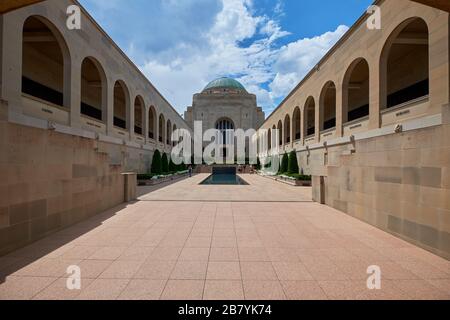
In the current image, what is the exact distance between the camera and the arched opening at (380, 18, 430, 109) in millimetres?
12539

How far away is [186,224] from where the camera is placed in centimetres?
701

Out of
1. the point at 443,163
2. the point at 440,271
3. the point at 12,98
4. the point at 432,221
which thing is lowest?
the point at 440,271

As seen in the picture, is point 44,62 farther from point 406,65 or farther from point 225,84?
point 225,84

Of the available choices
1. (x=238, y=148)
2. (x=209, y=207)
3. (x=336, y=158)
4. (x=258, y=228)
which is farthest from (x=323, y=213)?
(x=238, y=148)

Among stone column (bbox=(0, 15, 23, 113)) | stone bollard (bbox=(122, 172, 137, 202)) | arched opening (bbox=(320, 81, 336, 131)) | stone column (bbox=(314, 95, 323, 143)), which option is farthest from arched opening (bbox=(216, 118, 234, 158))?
stone column (bbox=(0, 15, 23, 113))

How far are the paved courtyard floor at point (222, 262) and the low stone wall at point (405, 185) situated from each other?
46 cm

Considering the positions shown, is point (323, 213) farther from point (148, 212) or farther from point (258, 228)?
point (148, 212)

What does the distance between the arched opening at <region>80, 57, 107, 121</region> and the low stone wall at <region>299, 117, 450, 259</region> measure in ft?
57.0

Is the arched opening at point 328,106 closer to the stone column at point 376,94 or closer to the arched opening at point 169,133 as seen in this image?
the stone column at point 376,94

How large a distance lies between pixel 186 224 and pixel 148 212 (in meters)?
2.39

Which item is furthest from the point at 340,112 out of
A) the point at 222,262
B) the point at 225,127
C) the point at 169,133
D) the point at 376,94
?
the point at 225,127

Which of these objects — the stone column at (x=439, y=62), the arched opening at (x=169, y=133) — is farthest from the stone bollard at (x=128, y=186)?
the arched opening at (x=169, y=133)

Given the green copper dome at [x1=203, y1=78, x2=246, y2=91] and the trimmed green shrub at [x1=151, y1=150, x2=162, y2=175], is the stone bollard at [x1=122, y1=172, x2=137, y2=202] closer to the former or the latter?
the trimmed green shrub at [x1=151, y1=150, x2=162, y2=175]
